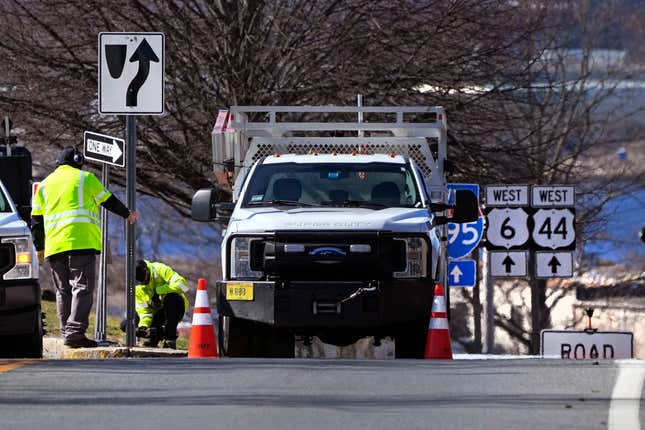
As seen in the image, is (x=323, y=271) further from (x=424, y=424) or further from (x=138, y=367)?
(x=424, y=424)

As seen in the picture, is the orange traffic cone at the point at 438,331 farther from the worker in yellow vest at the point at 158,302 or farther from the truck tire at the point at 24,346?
the worker in yellow vest at the point at 158,302

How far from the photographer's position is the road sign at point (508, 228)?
23.8 m

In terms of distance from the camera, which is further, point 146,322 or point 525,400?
point 146,322

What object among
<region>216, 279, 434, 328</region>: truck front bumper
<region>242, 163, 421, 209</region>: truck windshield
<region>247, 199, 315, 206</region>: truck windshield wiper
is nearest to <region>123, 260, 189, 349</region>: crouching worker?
<region>242, 163, 421, 209</region>: truck windshield

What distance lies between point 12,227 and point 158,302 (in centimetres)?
633

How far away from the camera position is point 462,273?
2441 cm

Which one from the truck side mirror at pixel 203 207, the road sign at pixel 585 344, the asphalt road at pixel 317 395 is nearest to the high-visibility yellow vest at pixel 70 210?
the truck side mirror at pixel 203 207

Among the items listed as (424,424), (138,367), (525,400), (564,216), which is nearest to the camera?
(424,424)

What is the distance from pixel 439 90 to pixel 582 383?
15.3 meters

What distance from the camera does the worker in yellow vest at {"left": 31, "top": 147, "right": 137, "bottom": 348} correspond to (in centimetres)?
1540

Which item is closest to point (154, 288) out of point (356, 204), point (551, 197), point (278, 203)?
point (278, 203)

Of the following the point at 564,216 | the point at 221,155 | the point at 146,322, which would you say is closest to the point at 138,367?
the point at 221,155

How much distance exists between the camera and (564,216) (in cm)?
2397

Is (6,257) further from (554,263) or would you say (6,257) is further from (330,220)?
(554,263)
